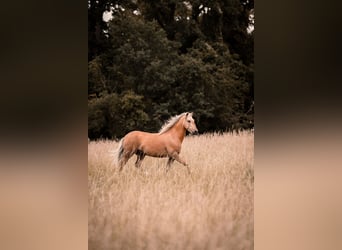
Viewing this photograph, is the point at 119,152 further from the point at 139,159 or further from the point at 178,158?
the point at 178,158

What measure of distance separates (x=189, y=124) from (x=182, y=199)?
1.37 feet

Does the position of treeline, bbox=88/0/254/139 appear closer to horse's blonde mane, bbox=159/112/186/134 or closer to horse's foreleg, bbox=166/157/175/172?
horse's blonde mane, bbox=159/112/186/134

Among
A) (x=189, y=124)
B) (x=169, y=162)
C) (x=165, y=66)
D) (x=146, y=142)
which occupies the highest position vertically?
(x=165, y=66)

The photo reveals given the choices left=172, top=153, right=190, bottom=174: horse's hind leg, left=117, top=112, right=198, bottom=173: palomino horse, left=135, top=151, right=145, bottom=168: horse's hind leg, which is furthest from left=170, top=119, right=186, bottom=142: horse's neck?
left=135, top=151, right=145, bottom=168: horse's hind leg

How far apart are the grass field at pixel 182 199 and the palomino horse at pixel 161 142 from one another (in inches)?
1.6

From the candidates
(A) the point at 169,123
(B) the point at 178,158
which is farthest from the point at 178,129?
(B) the point at 178,158

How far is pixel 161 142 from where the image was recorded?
8.00 ft

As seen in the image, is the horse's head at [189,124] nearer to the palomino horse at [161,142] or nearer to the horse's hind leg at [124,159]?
the palomino horse at [161,142]

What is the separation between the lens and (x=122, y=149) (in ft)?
7.96

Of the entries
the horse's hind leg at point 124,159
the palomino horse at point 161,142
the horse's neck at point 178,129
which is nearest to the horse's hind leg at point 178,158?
the palomino horse at point 161,142
